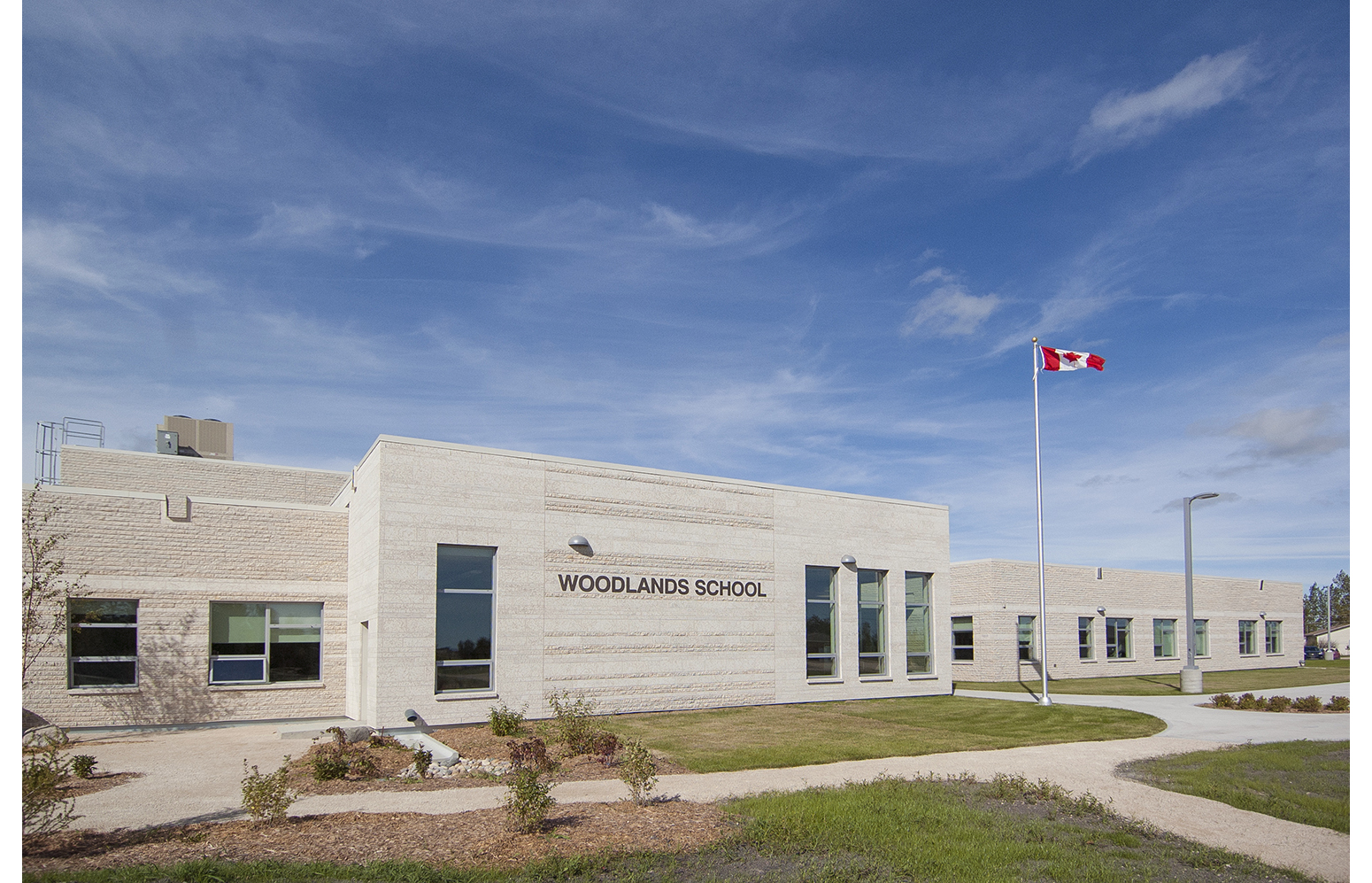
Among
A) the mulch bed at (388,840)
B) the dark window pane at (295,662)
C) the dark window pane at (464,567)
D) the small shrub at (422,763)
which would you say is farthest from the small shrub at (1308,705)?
the dark window pane at (295,662)

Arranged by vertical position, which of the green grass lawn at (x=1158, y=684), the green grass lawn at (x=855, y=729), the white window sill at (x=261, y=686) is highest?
the white window sill at (x=261, y=686)

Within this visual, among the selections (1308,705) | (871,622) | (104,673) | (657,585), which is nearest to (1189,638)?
(1308,705)

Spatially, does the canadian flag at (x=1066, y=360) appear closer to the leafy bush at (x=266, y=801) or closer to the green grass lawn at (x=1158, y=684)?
the green grass lawn at (x=1158, y=684)

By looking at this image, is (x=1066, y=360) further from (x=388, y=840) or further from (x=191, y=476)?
(x=191, y=476)

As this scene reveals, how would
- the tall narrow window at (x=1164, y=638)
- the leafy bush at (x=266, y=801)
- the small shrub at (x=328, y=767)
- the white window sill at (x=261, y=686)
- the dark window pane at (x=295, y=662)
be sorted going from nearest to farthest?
the leafy bush at (x=266, y=801) < the small shrub at (x=328, y=767) < the white window sill at (x=261, y=686) < the dark window pane at (x=295, y=662) < the tall narrow window at (x=1164, y=638)

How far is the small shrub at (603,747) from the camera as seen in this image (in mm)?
13308

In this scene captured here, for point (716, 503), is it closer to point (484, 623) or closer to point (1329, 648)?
point (484, 623)

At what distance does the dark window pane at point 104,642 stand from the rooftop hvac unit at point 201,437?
12.1 m

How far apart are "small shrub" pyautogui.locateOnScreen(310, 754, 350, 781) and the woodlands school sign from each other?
7579 millimetres

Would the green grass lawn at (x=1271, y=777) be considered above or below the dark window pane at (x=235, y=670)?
below

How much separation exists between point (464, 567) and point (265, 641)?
5924 mm

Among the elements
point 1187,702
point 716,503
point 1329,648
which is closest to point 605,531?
point 716,503

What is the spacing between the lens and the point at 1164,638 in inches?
1628

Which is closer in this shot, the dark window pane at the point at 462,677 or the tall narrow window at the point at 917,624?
the dark window pane at the point at 462,677
